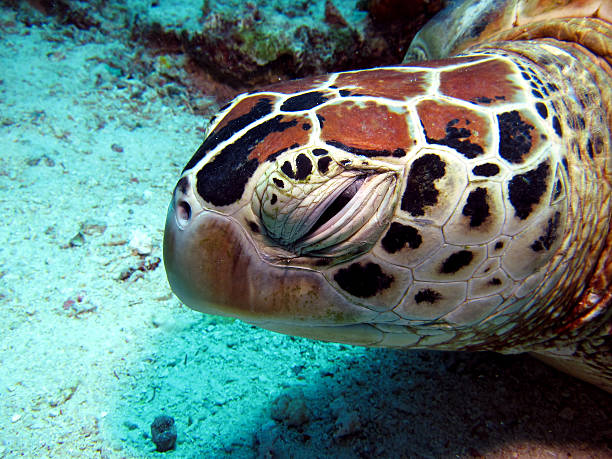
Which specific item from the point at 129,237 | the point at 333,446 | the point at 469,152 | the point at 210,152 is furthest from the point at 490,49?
the point at 129,237

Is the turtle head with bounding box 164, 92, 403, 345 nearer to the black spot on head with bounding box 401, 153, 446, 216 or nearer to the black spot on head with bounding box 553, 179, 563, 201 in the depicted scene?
the black spot on head with bounding box 401, 153, 446, 216

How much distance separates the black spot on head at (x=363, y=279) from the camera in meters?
1.09

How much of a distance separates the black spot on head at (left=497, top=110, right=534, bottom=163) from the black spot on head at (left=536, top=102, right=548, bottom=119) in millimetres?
74

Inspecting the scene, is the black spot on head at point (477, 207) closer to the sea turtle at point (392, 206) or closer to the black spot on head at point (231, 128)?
the sea turtle at point (392, 206)

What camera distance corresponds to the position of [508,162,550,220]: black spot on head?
3.64 ft

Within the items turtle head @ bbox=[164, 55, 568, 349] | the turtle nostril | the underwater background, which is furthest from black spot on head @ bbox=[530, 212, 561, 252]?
the turtle nostril

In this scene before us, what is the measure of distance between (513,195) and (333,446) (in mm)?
1108

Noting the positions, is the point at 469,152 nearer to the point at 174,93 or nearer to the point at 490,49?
the point at 490,49

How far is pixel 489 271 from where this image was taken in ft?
3.74

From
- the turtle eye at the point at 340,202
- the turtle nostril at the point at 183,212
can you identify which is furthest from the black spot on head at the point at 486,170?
the turtle nostril at the point at 183,212

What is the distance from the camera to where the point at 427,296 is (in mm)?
1139

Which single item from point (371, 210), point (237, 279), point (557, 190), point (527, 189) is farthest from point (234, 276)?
point (557, 190)

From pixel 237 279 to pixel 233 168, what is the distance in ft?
0.98

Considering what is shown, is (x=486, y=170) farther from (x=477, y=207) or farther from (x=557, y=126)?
(x=557, y=126)
